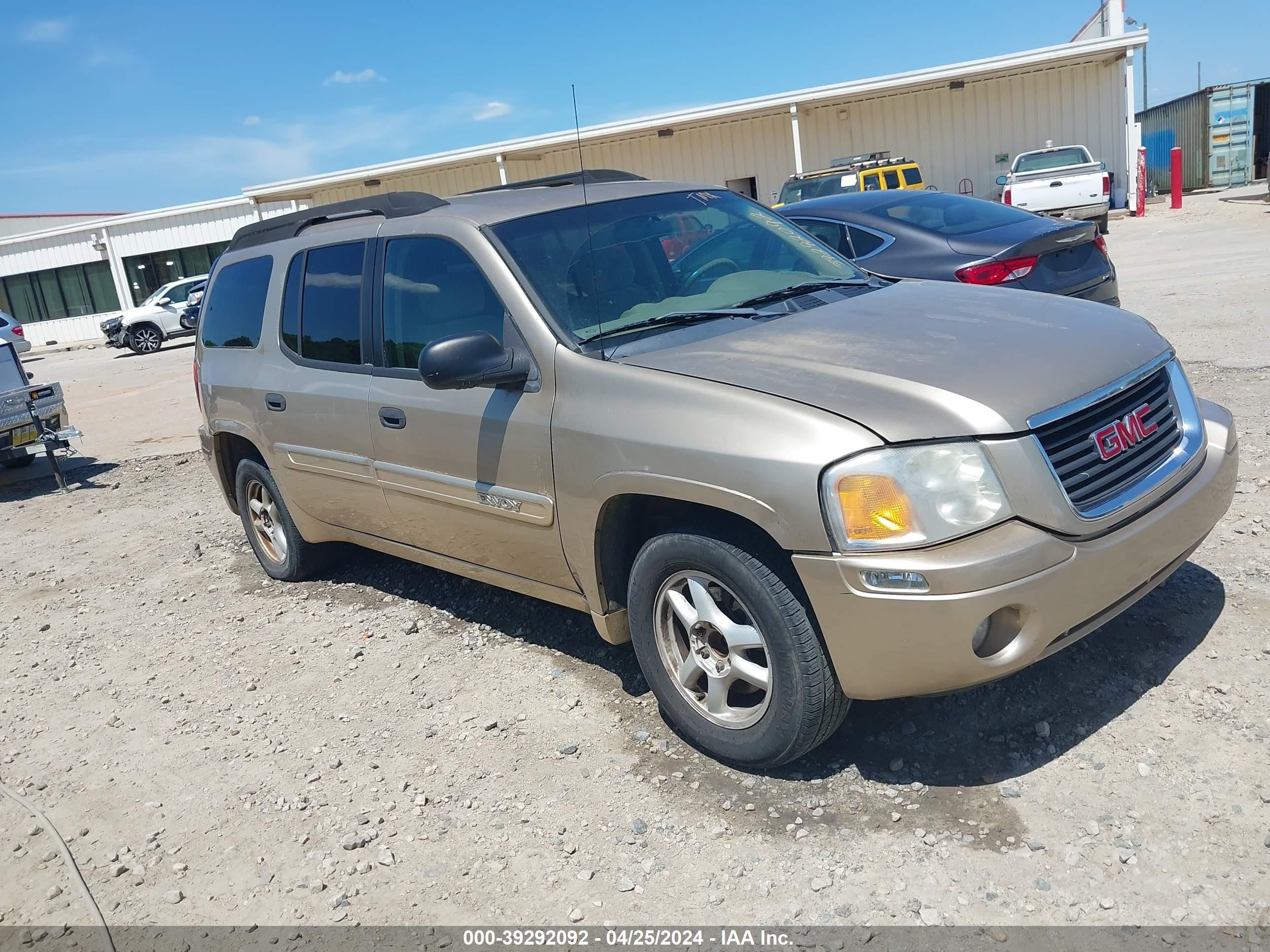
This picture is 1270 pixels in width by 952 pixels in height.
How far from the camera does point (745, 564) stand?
116 inches

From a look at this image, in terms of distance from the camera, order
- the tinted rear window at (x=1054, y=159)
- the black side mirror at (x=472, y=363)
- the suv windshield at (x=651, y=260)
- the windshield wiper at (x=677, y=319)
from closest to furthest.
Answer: the black side mirror at (x=472, y=363), the windshield wiper at (x=677, y=319), the suv windshield at (x=651, y=260), the tinted rear window at (x=1054, y=159)

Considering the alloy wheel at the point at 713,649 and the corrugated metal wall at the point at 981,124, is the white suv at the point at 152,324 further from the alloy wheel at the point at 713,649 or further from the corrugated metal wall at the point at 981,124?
the alloy wheel at the point at 713,649

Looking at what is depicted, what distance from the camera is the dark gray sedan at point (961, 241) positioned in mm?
6453

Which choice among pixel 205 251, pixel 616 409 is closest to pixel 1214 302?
pixel 616 409

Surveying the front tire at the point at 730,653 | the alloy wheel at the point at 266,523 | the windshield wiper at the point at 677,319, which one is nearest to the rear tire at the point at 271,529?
the alloy wheel at the point at 266,523

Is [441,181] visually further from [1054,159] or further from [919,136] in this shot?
[1054,159]

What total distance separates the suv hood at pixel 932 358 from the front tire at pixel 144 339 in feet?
84.9

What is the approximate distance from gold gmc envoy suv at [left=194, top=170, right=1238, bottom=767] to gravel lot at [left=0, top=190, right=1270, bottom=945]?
0.37 m

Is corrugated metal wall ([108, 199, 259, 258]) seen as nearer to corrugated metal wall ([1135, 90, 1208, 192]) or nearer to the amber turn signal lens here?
corrugated metal wall ([1135, 90, 1208, 192])

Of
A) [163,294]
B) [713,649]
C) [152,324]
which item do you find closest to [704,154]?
[163,294]

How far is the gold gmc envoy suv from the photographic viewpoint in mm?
2736

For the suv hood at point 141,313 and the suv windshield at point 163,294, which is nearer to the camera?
the suv hood at point 141,313

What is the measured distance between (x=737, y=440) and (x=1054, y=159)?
2107cm

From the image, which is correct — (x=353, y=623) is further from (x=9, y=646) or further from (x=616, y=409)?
(x=616, y=409)
